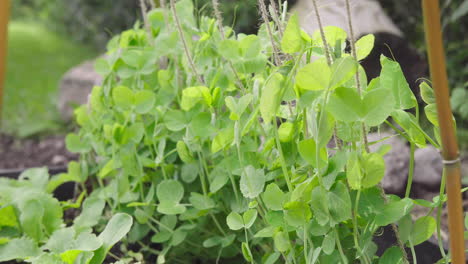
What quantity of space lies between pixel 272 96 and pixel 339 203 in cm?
14

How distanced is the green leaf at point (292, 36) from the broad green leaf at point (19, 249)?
1.78 feet

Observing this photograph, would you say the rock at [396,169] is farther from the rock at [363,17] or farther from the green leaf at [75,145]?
the green leaf at [75,145]

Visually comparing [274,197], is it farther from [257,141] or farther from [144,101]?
[144,101]

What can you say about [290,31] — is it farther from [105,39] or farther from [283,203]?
[105,39]

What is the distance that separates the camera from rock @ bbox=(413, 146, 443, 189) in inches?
72.4

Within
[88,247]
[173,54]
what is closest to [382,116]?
[88,247]

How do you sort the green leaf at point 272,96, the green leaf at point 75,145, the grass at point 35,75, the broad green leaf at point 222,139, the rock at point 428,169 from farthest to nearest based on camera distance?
1. the grass at point 35,75
2. the rock at point 428,169
3. the green leaf at point 75,145
4. the broad green leaf at point 222,139
5. the green leaf at point 272,96

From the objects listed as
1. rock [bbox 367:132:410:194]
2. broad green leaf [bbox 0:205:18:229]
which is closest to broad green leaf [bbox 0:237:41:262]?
broad green leaf [bbox 0:205:18:229]

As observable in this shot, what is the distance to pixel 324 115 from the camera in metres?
0.58

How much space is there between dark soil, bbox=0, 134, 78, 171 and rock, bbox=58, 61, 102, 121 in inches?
7.3

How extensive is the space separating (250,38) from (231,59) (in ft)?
0.12

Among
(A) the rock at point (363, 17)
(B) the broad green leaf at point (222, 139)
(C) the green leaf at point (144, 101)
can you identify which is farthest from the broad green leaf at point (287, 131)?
(A) the rock at point (363, 17)

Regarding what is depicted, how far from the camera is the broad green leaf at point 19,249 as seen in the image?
2.98 feet

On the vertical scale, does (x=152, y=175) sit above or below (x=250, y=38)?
below
